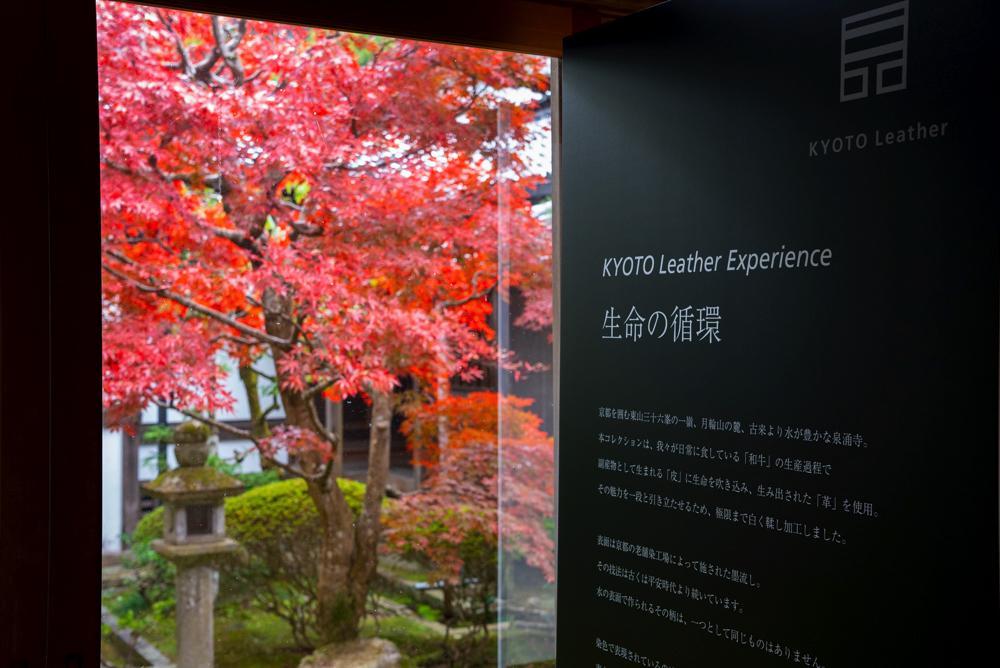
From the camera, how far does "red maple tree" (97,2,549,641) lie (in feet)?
10.1

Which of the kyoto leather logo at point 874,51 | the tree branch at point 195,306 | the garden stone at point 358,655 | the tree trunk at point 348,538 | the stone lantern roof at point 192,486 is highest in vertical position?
the kyoto leather logo at point 874,51

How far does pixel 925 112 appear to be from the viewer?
5.31ft

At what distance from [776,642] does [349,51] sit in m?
2.51

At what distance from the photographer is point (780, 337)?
189 cm

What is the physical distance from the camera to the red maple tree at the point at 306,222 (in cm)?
307

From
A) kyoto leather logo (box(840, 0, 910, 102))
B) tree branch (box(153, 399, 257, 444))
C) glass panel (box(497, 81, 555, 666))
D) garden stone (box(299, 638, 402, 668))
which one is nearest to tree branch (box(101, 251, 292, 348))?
tree branch (box(153, 399, 257, 444))

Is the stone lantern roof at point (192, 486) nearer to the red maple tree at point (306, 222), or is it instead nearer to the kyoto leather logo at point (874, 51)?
the red maple tree at point (306, 222)

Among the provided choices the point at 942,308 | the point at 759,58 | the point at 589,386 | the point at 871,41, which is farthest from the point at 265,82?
the point at 942,308

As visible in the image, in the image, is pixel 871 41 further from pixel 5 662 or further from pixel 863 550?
pixel 5 662

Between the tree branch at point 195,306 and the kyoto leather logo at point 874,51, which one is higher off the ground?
the kyoto leather logo at point 874,51

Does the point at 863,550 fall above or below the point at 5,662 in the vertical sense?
above

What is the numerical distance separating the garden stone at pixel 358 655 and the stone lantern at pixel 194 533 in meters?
0.44

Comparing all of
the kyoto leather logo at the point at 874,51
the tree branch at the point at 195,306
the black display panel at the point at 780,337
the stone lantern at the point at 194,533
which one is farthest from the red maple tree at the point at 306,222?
the kyoto leather logo at the point at 874,51

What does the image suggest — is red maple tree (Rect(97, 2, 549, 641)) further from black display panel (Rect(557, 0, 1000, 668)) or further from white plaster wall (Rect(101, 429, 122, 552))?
black display panel (Rect(557, 0, 1000, 668))
